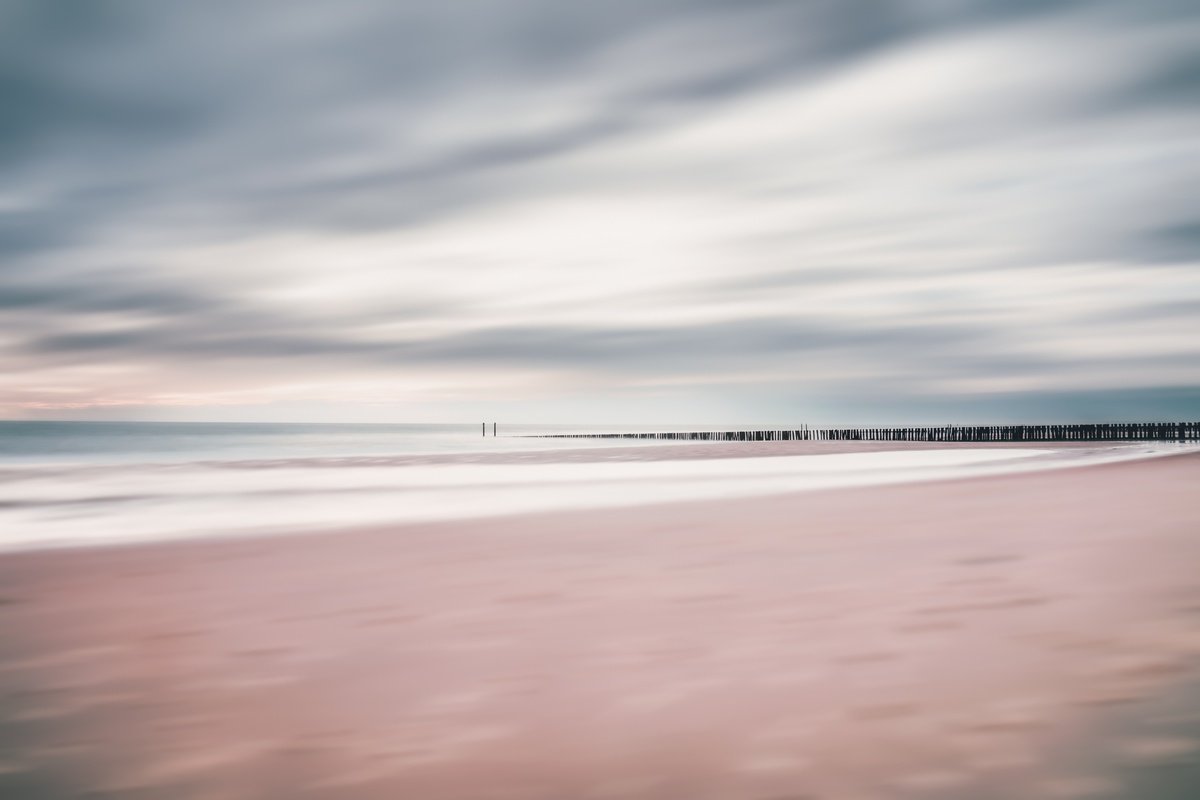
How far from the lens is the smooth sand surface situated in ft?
10.6

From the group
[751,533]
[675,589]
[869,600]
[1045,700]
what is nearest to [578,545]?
→ [751,533]

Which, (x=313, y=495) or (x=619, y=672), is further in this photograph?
(x=313, y=495)

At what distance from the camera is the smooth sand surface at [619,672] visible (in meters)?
3.23

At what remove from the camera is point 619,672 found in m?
4.55

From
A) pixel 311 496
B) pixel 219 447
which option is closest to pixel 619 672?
pixel 311 496

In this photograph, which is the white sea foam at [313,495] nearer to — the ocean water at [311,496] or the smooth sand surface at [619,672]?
the ocean water at [311,496]

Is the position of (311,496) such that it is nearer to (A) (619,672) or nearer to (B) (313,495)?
(B) (313,495)

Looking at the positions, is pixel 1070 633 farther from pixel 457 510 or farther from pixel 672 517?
pixel 457 510

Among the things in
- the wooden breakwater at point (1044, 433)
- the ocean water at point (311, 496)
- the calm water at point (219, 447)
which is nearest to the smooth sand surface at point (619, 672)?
the ocean water at point (311, 496)

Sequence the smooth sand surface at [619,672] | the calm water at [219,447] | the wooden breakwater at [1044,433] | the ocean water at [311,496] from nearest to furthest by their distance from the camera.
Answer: the smooth sand surface at [619,672], the ocean water at [311,496], the calm water at [219,447], the wooden breakwater at [1044,433]

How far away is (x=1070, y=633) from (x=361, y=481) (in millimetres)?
20133

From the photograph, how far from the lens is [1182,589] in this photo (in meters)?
6.11

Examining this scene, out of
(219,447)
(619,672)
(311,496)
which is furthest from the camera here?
(219,447)

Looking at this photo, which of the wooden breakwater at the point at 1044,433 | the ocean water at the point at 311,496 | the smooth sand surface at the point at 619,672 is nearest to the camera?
the smooth sand surface at the point at 619,672
